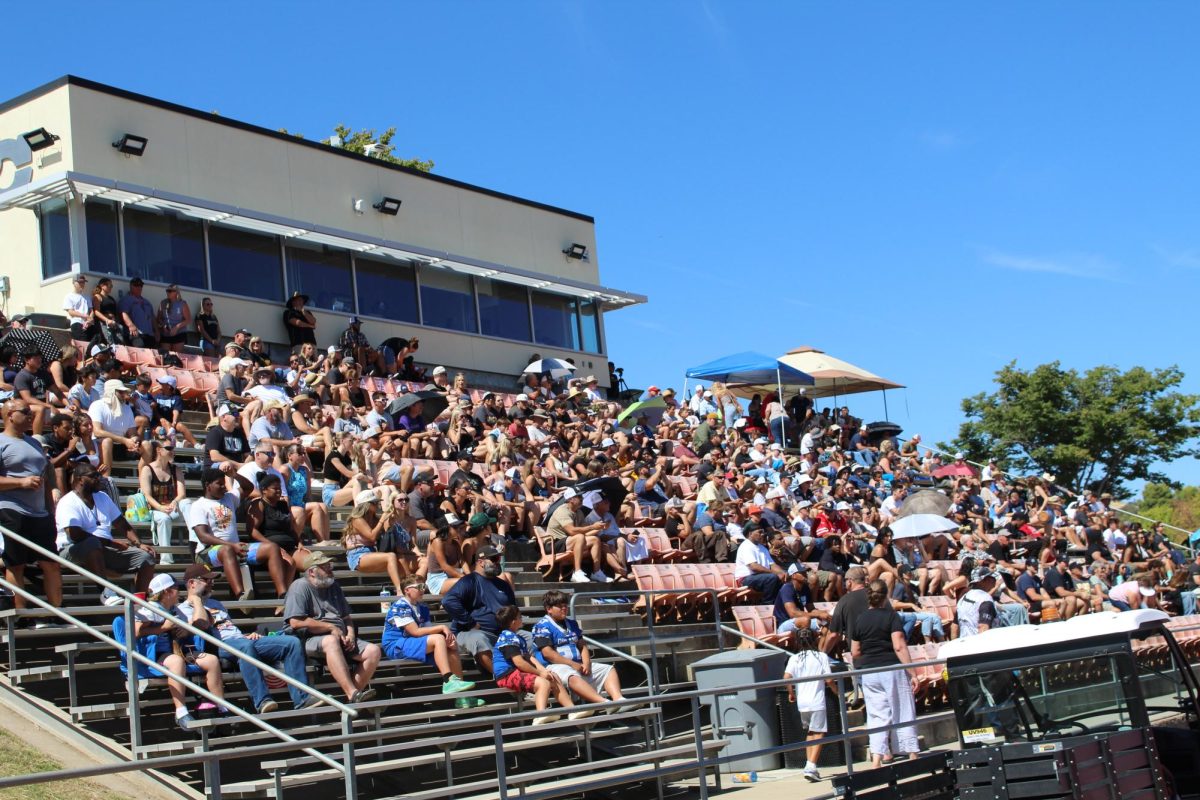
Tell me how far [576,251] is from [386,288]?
5.85 metres

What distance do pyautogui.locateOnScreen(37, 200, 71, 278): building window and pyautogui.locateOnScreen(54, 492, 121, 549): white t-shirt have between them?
8.86 m

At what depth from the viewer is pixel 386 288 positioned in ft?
78.8

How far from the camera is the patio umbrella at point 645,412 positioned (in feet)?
80.6

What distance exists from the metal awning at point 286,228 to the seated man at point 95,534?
8647 millimetres

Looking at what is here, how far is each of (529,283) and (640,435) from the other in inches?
191

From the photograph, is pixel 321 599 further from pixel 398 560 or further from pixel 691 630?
pixel 691 630

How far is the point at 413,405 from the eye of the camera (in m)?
18.2

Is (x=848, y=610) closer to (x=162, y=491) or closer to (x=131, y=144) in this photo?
(x=162, y=491)

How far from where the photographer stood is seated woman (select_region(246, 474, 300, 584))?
12.2 metres

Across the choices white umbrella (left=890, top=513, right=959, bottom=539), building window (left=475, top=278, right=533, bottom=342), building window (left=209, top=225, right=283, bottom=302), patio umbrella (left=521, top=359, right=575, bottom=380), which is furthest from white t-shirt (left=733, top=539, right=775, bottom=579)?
building window (left=475, top=278, right=533, bottom=342)

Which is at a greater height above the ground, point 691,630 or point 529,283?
point 529,283

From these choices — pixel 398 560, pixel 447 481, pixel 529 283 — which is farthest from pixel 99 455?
pixel 529 283

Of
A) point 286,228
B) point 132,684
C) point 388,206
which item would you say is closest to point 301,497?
point 132,684

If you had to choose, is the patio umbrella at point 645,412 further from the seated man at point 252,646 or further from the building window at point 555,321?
the seated man at point 252,646
